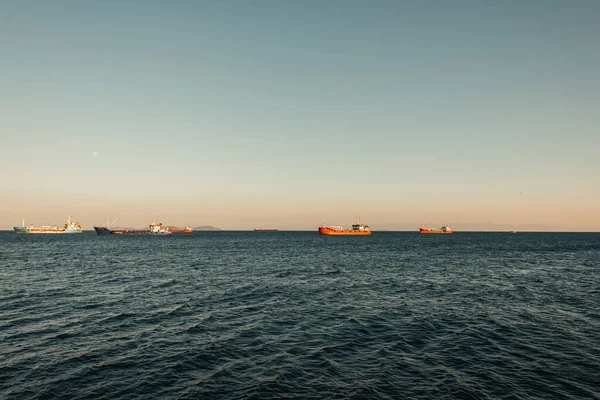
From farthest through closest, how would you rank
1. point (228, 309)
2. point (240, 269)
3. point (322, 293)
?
point (240, 269) → point (322, 293) → point (228, 309)

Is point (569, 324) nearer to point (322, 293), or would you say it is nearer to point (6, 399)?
point (322, 293)

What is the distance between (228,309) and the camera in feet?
106

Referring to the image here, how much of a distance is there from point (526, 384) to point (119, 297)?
36.9 metres

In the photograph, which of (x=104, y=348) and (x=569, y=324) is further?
(x=569, y=324)

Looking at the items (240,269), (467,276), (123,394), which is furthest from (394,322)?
(240,269)

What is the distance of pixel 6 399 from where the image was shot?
1512 centimetres

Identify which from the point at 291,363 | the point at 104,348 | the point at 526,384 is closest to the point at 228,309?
the point at 104,348

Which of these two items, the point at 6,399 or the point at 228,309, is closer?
the point at 6,399

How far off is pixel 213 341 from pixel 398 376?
12.3 metres

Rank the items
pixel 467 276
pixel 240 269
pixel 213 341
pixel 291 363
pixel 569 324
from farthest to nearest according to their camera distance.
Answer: pixel 240 269 → pixel 467 276 → pixel 569 324 → pixel 213 341 → pixel 291 363

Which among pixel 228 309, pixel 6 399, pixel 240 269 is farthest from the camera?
pixel 240 269

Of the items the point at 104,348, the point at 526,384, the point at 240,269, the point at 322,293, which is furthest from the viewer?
the point at 240,269

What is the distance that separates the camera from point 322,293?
39906 mm

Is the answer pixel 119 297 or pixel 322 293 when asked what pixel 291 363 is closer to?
pixel 322 293
